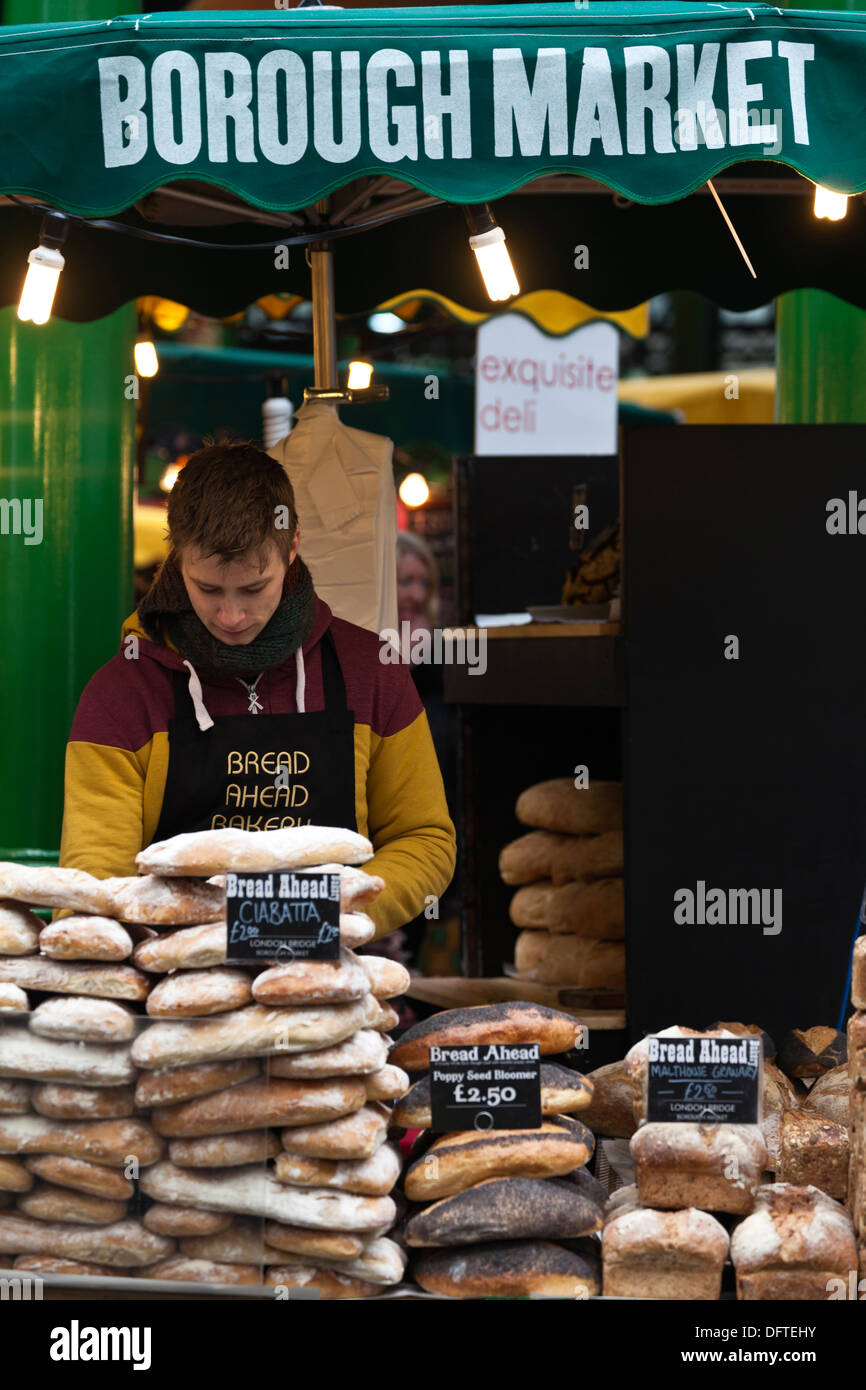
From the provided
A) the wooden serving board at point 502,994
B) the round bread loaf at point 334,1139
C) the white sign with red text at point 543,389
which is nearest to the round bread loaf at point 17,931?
the round bread loaf at point 334,1139

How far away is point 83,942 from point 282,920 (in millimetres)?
244

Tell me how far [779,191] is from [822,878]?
5.95 feet

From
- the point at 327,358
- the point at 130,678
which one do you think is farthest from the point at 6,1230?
the point at 327,358

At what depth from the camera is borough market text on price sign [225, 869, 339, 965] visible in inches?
68.1

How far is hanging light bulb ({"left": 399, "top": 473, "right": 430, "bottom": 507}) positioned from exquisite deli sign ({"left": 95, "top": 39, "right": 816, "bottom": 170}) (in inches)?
167

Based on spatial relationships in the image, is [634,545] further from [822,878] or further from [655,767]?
[822,878]

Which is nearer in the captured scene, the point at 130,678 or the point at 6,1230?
the point at 6,1230

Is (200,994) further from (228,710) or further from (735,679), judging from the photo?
(735,679)

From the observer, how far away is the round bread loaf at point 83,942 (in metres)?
1.75

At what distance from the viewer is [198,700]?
246 cm

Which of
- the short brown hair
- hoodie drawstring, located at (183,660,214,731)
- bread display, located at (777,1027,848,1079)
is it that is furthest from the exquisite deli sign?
bread display, located at (777,1027,848,1079)

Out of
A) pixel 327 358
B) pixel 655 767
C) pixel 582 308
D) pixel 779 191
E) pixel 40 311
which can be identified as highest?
pixel 582 308

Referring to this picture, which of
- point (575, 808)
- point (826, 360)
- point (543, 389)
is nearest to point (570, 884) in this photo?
point (575, 808)

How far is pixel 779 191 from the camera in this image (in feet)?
12.3
